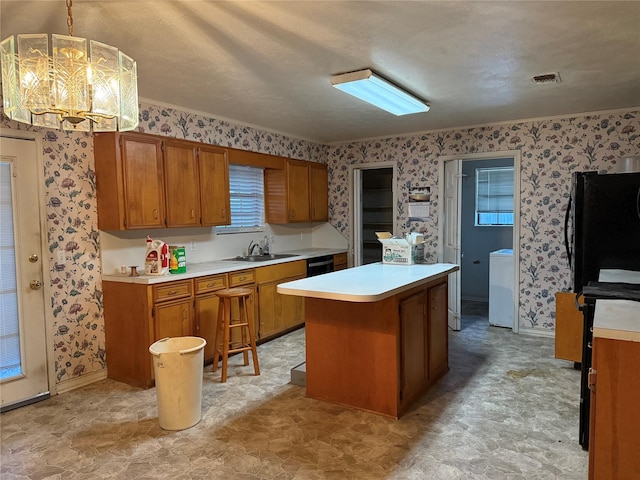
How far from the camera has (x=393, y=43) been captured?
2.61 metres

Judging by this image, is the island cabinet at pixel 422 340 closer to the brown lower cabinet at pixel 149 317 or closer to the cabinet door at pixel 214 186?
the brown lower cabinet at pixel 149 317

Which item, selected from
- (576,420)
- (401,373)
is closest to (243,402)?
(401,373)

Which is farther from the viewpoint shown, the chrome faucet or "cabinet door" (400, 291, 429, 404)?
the chrome faucet

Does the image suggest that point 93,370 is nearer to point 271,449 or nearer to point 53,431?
point 53,431

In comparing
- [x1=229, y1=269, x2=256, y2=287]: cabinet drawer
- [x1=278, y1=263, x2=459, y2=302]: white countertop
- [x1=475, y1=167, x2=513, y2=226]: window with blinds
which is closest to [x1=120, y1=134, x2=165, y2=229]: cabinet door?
[x1=229, y1=269, x2=256, y2=287]: cabinet drawer

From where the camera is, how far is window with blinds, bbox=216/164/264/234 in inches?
199

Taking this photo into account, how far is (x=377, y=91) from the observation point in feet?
11.1

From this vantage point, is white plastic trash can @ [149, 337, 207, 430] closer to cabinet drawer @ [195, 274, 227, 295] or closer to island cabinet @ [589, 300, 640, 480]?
cabinet drawer @ [195, 274, 227, 295]

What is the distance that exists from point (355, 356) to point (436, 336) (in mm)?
883

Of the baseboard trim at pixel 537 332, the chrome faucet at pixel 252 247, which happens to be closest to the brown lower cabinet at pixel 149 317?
the chrome faucet at pixel 252 247

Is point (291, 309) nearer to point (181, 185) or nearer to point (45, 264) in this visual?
point (181, 185)

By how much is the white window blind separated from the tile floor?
362 millimetres

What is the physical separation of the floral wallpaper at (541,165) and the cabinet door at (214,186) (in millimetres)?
2453

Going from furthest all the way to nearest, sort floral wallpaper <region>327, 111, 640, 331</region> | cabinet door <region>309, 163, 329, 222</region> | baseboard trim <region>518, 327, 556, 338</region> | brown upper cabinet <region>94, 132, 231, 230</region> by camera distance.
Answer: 1. cabinet door <region>309, 163, 329, 222</region>
2. baseboard trim <region>518, 327, 556, 338</region>
3. floral wallpaper <region>327, 111, 640, 331</region>
4. brown upper cabinet <region>94, 132, 231, 230</region>
